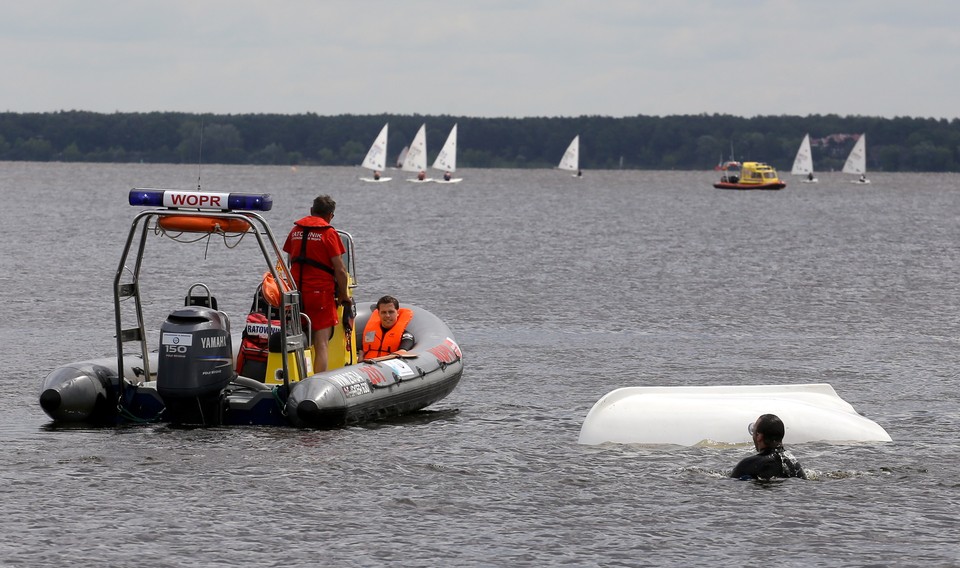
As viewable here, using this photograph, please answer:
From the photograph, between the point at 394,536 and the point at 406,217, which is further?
the point at 406,217

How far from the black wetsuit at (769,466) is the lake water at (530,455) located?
4.8 inches

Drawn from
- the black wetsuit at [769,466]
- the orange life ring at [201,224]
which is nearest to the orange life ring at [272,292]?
the orange life ring at [201,224]

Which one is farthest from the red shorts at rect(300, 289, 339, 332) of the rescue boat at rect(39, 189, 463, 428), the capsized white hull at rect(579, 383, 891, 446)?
the capsized white hull at rect(579, 383, 891, 446)

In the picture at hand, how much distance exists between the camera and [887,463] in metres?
12.6

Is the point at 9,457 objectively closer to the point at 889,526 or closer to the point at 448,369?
the point at 448,369

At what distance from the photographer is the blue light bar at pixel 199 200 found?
12508 millimetres

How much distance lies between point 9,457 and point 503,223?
5973cm

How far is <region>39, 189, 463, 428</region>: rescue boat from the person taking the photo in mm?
12766

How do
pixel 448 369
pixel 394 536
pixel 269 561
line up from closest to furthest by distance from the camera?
pixel 269 561, pixel 394 536, pixel 448 369

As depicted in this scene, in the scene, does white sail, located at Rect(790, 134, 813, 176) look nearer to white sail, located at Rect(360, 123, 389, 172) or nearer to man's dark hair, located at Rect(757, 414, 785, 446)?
white sail, located at Rect(360, 123, 389, 172)

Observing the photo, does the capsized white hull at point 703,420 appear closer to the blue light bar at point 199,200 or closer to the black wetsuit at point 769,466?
the black wetsuit at point 769,466

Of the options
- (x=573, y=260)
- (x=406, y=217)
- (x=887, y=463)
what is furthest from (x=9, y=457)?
(x=406, y=217)

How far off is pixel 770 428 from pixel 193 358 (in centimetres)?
517

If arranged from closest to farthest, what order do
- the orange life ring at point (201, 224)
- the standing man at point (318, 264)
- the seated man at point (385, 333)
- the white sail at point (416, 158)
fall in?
the orange life ring at point (201, 224)
the standing man at point (318, 264)
the seated man at point (385, 333)
the white sail at point (416, 158)
